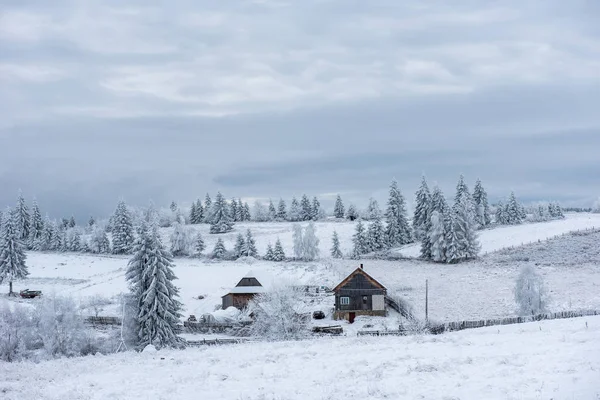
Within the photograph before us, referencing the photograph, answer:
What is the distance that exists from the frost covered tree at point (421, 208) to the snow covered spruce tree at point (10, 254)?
6859 cm

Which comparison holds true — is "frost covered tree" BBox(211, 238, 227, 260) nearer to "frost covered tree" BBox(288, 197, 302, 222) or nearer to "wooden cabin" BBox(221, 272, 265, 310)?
"wooden cabin" BBox(221, 272, 265, 310)

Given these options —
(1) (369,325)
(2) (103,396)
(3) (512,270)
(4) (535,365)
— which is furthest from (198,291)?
(4) (535,365)

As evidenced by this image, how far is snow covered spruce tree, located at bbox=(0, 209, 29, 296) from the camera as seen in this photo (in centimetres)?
8475

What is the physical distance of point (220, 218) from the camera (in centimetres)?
13562

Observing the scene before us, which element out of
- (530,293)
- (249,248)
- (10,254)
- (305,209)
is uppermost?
(305,209)

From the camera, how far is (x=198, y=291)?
7281 cm

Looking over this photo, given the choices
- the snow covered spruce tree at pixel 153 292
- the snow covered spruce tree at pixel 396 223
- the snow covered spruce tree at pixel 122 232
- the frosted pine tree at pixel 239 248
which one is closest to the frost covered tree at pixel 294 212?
the frosted pine tree at pixel 239 248

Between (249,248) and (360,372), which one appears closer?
(360,372)

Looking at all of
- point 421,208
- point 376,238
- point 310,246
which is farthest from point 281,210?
point 421,208

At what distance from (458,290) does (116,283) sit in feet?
163

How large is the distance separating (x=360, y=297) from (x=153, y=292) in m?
23.7

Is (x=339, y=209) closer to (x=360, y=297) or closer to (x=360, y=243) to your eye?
(x=360, y=243)

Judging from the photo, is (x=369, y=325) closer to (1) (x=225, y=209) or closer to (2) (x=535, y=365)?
(2) (x=535, y=365)

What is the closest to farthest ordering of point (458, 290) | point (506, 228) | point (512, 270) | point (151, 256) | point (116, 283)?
point (151, 256) < point (458, 290) < point (512, 270) < point (116, 283) < point (506, 228)
